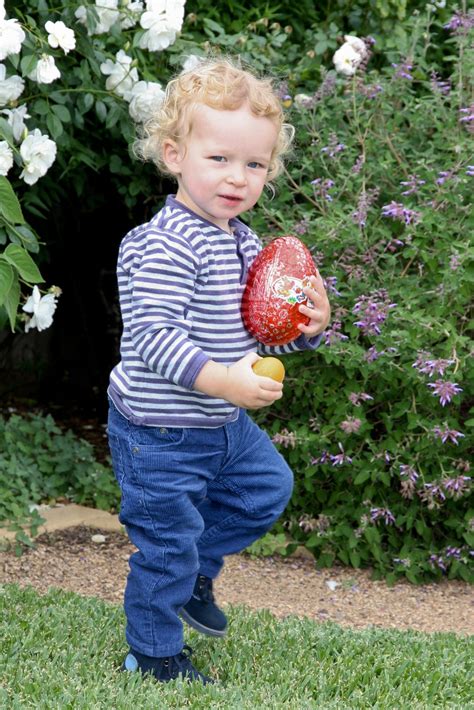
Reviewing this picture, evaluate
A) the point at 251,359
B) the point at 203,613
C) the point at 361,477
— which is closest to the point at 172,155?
the point at 251,359

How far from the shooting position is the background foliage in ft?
13.1

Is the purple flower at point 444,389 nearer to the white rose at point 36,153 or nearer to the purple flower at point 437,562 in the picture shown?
the purple flower at point 437,562

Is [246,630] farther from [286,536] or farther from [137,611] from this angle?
[286,536]

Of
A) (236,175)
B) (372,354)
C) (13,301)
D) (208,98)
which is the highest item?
(208,98)

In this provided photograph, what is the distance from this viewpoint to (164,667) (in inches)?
110

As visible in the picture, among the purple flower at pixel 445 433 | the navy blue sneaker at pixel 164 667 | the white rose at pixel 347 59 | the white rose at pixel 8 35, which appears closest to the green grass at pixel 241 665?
the navy blue sneaker at pixel 164 667

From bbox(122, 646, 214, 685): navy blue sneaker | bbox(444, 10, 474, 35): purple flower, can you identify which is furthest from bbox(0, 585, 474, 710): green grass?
bbox(444, 10, 474, 35): purple flower

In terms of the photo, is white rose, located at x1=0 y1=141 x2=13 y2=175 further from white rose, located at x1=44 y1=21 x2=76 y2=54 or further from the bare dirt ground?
the bare dirt ground

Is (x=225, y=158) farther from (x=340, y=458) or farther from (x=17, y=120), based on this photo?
(x=340, y=458)

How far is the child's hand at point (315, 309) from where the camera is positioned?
2.79 metres

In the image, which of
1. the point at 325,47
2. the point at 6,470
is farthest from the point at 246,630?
the point at 325,47

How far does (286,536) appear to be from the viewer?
4578 millimetres

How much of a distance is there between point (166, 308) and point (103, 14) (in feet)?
5.77

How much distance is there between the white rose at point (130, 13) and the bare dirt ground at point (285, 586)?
1.95 m
